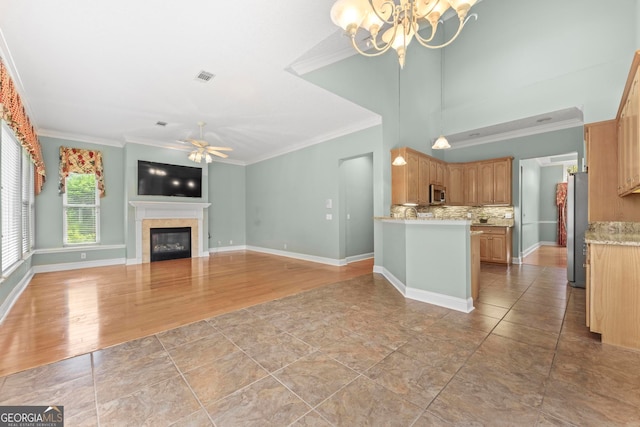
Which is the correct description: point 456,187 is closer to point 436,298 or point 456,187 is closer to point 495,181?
point 495,181

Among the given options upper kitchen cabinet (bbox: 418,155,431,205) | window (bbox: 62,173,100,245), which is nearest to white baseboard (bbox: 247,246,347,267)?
upper kitchen cabinet (bbox: 418,155,431,205)

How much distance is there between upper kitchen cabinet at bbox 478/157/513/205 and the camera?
5.92 meters

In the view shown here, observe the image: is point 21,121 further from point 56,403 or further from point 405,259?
point 405,259

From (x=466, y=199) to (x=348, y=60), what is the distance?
4.50 meters

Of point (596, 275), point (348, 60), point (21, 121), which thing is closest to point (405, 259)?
point (596, 275)

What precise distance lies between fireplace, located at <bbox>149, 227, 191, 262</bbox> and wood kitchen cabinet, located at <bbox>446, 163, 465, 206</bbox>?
22.6ft

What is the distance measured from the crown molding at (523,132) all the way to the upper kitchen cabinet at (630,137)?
298cm

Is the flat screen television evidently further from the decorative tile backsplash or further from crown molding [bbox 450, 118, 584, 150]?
crown molding [bbox 450, 118, 584, 150]

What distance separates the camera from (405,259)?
12.0 feet

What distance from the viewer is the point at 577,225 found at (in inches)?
158

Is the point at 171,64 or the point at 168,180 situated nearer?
the point at 171,64

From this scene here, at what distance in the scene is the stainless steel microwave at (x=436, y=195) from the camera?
19.2 feet

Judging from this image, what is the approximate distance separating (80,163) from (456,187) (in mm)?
8731

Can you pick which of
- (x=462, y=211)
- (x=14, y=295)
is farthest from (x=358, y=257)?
(x=14, y=295)
